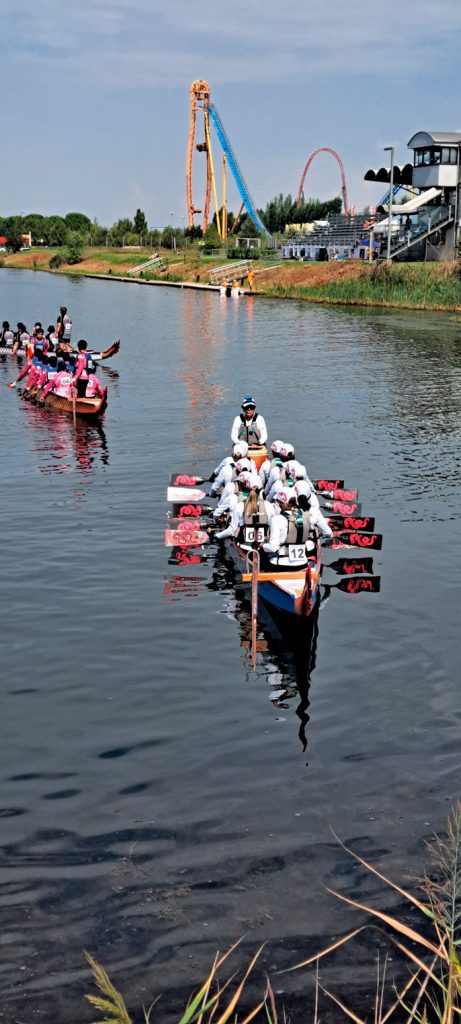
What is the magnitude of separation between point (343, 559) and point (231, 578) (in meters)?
2.71

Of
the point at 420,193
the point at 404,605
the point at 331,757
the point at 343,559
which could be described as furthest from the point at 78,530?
the point at 420,193

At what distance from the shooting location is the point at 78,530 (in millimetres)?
22359

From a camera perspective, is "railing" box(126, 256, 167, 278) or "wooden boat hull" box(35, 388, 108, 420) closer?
"wooden boat hull" box(35, 388, 108, 420)

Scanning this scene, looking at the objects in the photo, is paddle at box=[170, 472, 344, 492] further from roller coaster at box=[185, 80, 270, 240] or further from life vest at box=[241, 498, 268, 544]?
roller coaster at box=[185, 80, 270, 240]

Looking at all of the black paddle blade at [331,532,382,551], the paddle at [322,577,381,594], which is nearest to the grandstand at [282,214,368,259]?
the black paddle blade at [331,532,382,551]

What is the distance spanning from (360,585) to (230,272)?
99.4 metres

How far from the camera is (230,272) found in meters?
114

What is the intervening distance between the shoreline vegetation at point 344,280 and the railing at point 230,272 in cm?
111

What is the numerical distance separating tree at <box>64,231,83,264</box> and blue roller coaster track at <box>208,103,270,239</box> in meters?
35.1

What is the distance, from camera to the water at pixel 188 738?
30.6 feet

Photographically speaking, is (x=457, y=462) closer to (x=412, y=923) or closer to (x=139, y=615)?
(x=139, y=615)

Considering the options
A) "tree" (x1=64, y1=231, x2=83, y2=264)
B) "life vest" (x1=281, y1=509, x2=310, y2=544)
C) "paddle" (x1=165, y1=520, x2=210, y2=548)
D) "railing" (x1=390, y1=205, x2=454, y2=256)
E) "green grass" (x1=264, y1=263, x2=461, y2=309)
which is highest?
"tree" (x1=64, y1=231, x2=83, y2=264)

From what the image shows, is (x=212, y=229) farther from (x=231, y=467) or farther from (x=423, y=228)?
(x=231, y=467)

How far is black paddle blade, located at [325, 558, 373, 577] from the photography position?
20.0 meters
